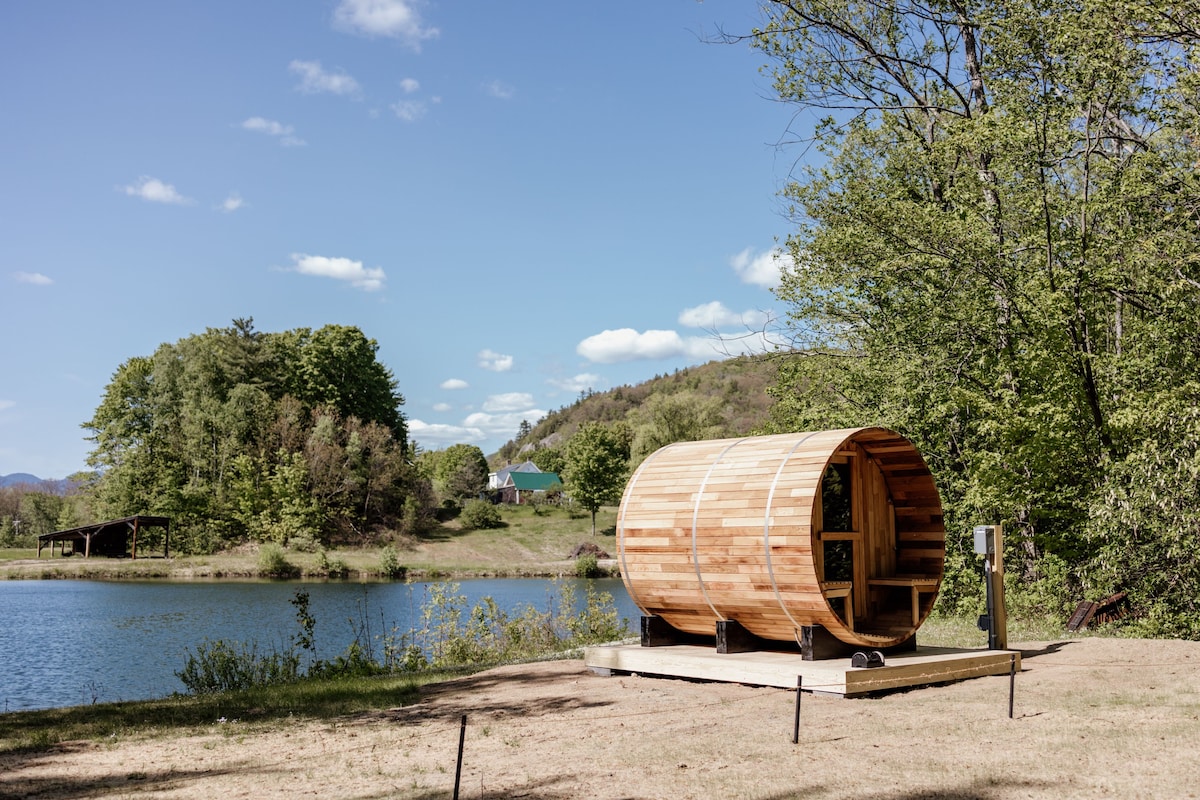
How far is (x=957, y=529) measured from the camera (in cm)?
1984

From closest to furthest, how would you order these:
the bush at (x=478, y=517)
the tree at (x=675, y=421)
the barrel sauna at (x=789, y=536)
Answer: the barrel sauna at (x=789, y=536) → the tree at (x=675, y=421) → the bush at (x=478, y=517)

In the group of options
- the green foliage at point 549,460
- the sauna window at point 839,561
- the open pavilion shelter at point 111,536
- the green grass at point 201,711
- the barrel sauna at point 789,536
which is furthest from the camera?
the green foliage at point 549,460

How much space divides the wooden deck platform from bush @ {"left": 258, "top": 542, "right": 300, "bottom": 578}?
40200mm

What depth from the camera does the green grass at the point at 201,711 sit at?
9727 mm

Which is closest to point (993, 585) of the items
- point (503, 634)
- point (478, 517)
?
point (503, 634)

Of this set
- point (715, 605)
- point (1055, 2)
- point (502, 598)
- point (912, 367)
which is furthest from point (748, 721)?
point (502, 598)

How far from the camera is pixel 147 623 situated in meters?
28.2

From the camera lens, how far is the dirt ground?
260 inches

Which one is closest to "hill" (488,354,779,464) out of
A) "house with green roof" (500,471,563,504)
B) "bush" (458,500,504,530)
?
"house with green roof" (500,471,563,504)

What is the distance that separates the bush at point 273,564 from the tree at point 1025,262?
35.0m

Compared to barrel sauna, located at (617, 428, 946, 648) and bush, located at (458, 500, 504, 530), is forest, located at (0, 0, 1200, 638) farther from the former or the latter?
bush, located at (458, 500, 504, 530)

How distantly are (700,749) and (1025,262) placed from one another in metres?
14.2

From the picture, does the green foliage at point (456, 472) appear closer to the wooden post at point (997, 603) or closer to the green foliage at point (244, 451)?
the green foliage at point (244, 451)

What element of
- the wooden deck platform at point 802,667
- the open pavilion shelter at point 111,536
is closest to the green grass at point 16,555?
the open pavilion shelter at point 111,536
